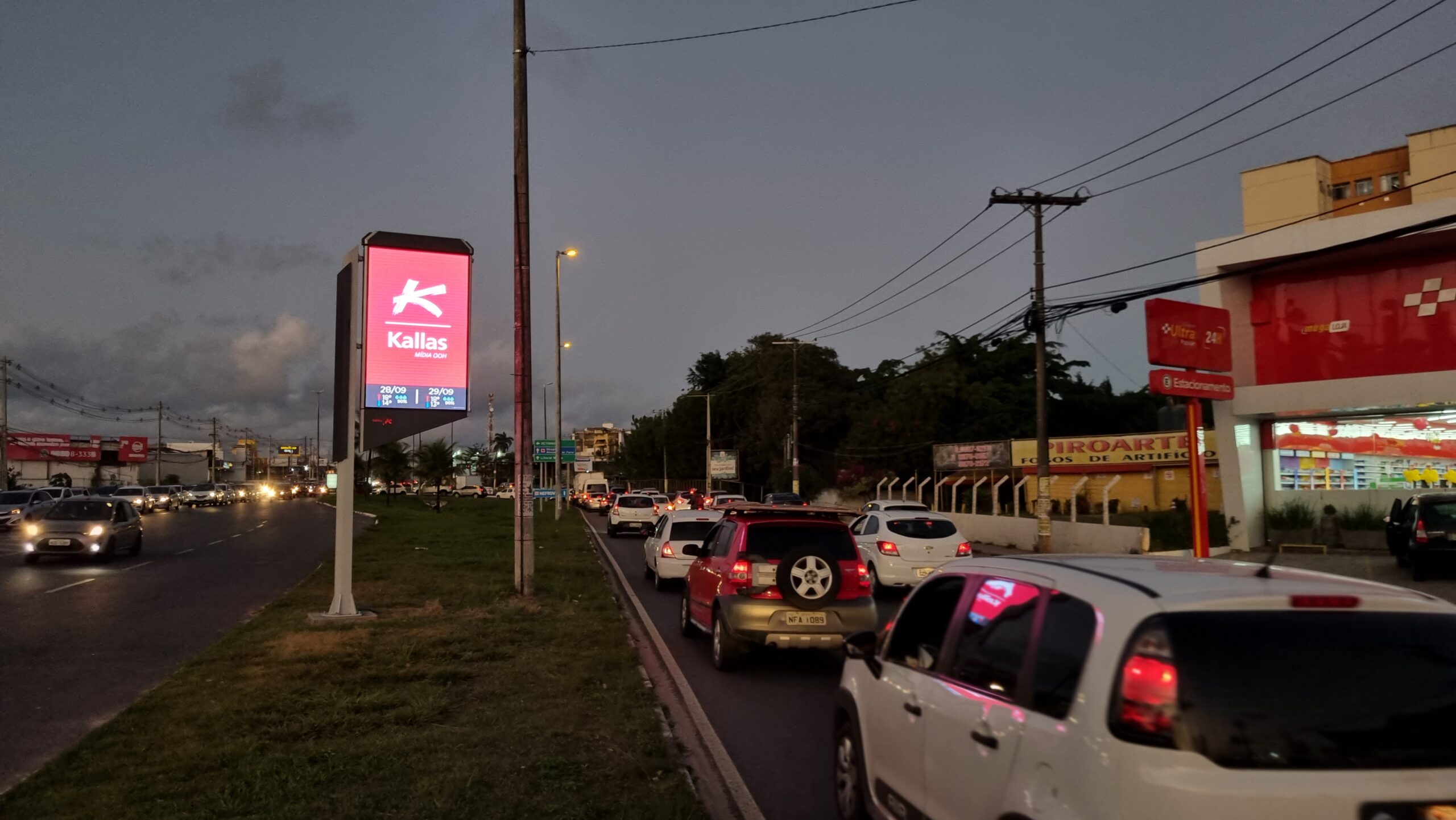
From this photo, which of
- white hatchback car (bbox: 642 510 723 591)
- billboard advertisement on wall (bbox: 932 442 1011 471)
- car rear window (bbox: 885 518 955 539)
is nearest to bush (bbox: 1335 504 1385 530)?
car rear window (bbox: 885 518 955 539)

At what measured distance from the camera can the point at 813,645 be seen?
1077 cm

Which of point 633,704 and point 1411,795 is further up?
point 1411,795

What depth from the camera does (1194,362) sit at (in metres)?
24.5

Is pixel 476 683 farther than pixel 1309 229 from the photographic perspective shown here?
No

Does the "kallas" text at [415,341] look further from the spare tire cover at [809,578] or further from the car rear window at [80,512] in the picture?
the car rear window at [80,512]

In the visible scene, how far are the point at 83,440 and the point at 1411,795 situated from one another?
131083 millimetres

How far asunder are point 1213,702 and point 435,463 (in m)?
64.2

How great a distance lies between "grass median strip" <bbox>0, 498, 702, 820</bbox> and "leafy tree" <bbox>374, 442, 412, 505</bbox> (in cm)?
5195

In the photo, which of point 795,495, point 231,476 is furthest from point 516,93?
point 231,476

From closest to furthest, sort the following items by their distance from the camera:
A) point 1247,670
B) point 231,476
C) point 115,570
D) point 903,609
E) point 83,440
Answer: point 1247,670 → point 903,609 → point 115,570 → point 83,440 → point 231,476

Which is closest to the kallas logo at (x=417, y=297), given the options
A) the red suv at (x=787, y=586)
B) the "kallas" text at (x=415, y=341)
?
the "kallas" text at (x=415, y=341)

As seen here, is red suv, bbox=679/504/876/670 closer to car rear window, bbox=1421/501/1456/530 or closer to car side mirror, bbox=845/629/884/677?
car side mirror, bbox=845/629/884/677

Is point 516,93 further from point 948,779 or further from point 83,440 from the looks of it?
point 83,440

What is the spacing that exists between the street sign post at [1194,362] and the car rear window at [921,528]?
5499 mm
